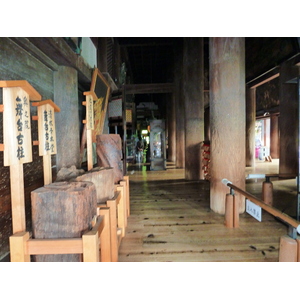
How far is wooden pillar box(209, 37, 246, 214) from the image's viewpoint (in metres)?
3.53

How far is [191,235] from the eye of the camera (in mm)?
2848

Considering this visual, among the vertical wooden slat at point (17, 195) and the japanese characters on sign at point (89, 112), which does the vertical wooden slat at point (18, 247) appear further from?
the japanese characters on sign at point (89, 112)

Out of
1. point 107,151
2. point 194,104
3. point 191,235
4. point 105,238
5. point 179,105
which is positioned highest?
point 179,105

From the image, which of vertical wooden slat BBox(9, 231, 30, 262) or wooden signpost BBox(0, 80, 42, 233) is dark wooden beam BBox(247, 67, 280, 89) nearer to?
wooden signpost BBox(0, 80, 42, 233)

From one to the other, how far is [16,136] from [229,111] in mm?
3127

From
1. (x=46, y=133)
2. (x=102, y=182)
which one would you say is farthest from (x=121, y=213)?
(x=46, y=133)

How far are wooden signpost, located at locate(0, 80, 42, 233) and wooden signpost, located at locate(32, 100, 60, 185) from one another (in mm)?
458

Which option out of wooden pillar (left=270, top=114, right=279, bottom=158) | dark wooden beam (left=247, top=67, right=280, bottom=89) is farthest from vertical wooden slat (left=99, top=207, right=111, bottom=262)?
wooden pillar (left=270, top=114, right=279, bottom=158)

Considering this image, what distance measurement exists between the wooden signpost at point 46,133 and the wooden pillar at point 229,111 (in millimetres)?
2654

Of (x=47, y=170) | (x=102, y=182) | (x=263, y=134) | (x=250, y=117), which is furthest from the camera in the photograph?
(x=263, y=134)

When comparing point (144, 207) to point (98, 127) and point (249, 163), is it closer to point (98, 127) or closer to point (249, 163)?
point (98, 127)

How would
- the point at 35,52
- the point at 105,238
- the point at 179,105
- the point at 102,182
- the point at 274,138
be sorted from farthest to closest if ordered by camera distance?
the point at 274,138
the point at 179,105
the point at 35,52
the point at 102,182
the point at 105,238

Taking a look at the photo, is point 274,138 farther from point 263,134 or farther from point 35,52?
point 35,52

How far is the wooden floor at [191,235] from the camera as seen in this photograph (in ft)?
7.70
